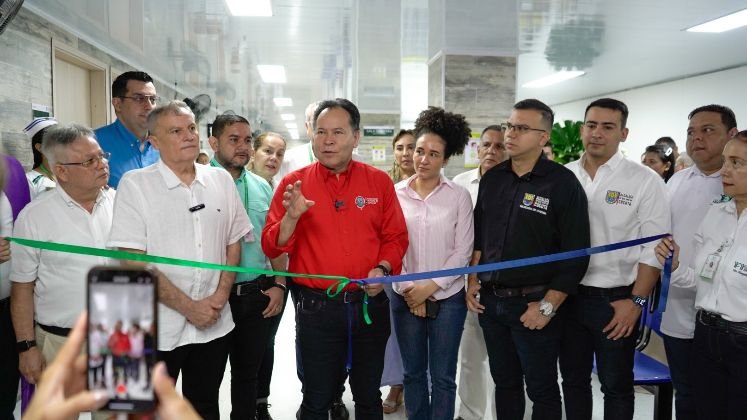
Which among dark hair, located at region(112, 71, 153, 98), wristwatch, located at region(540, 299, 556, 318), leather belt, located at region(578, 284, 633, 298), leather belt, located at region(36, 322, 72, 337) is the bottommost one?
leather belt, located at region(36, 322, 72, 337)

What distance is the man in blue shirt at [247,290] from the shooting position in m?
2.72

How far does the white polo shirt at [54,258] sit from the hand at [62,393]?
1659 mm

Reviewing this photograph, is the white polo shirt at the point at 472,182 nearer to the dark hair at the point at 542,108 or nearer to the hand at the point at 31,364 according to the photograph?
the dark hair at the point at 542,108

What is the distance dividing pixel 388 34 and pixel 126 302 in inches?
256

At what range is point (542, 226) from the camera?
252cm

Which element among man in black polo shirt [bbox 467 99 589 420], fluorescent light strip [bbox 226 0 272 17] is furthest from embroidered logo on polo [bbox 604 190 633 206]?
fluorescent light strip [bbox 226 0 272 17]

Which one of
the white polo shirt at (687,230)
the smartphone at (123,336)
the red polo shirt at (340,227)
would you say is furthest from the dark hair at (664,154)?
the smartphone at (123,336)

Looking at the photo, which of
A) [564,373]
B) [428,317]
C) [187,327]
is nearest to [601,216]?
[564,373]

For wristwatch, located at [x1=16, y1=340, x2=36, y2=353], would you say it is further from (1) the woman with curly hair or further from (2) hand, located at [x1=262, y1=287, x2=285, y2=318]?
(1) the woman with curly hair

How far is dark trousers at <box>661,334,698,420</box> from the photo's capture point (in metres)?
2.68

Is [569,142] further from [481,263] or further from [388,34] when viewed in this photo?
[481,263]

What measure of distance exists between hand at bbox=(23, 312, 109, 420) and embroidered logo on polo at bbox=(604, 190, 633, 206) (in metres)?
2.47

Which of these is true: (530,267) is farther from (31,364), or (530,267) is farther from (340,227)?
(31,364)

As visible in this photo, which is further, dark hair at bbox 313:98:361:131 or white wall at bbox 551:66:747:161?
white wall at bbox 551:66:747:161
